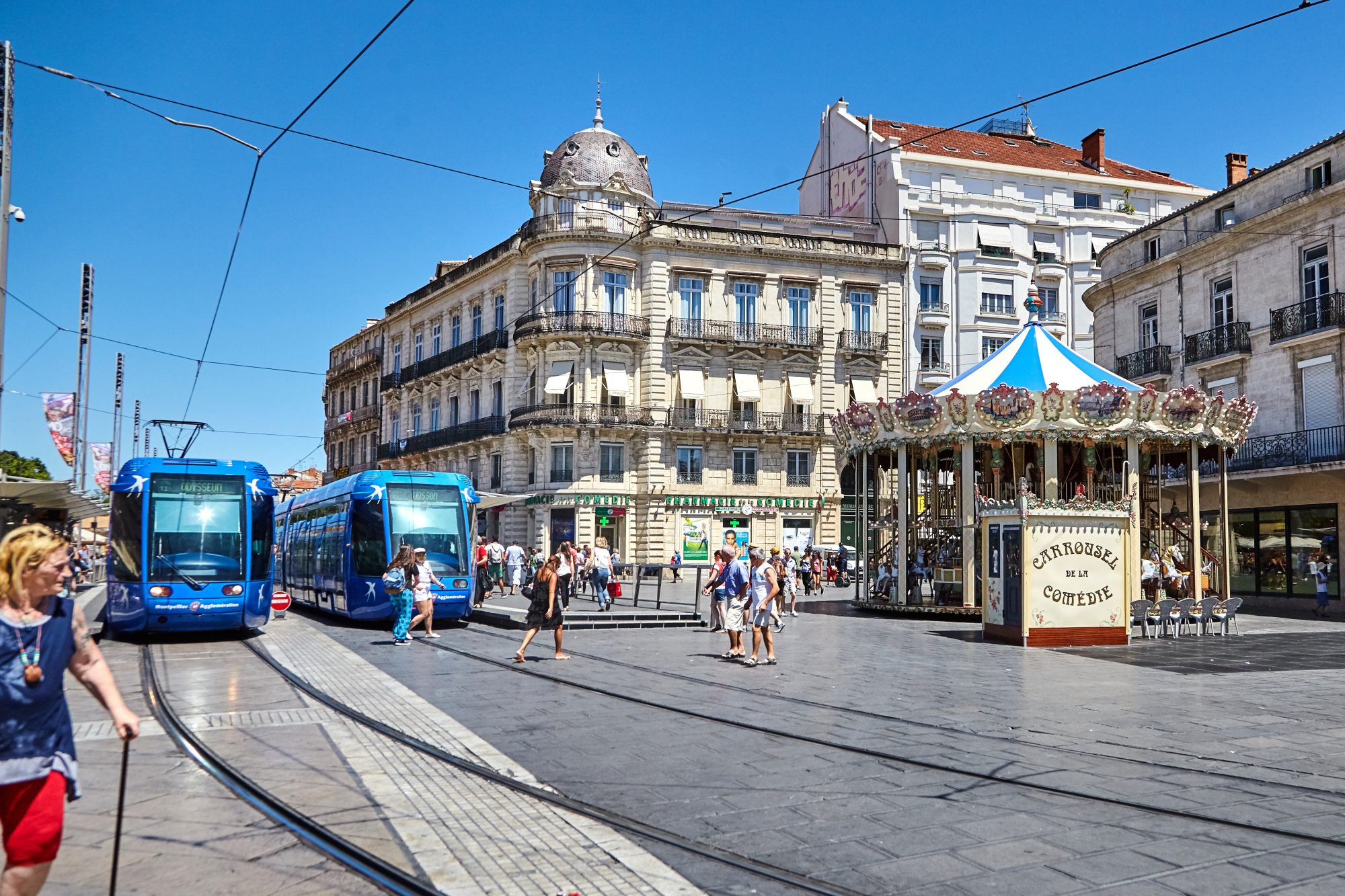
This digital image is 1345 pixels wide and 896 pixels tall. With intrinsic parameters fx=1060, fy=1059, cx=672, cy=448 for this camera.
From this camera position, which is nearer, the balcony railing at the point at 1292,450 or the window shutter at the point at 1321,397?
the balcony railing at the point at 1292,450

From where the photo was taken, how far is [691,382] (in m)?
41.7

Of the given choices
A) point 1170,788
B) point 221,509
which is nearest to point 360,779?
point 1170,788

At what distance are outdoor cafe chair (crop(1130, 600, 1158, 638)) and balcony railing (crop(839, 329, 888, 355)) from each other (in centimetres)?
2519

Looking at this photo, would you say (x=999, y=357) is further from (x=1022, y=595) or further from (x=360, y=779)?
(x=360, y=779)

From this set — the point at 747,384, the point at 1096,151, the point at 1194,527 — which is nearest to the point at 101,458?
the point at 747,384

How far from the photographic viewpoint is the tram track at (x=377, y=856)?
4.91 metres

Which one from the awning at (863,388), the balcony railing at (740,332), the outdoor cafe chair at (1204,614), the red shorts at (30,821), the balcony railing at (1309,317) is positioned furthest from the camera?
the awning at (863,388)

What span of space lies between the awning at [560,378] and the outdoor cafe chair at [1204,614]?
86.7 ft

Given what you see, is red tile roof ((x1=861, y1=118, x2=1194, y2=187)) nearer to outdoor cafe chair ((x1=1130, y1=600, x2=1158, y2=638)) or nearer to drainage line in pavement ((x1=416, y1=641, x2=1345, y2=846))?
outdoor cafe chair ((x1=1130, y1=600, x2=1158, y2=638))

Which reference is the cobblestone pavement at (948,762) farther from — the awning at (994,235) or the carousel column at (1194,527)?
the awning at (994,235)

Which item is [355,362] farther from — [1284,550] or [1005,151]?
[1284,550]

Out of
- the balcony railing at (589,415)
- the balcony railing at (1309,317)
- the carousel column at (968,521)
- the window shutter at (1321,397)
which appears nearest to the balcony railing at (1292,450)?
the window shutter at (1321,397)

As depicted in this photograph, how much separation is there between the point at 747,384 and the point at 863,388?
5.15m

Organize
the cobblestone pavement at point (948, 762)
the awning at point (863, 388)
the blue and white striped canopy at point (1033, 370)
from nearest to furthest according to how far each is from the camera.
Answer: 1. the cobblestone pavement at point (948, 762)
2. the blue and white striped canopy at point (1033, 370)
3. the awning at point (863, 388)
